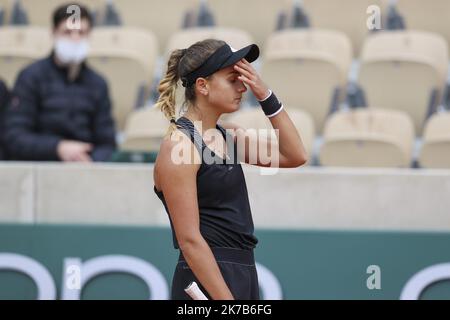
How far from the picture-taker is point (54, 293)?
595 centimetres

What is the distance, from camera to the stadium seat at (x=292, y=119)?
22.8 feet

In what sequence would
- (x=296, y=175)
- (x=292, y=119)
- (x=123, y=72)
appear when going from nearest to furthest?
1. (x=296, y=175)
2. (x=292, y=119)
3. (x=123, y=72)

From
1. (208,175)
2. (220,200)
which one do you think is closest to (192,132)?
(208,175)

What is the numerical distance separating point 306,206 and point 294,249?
0.25m

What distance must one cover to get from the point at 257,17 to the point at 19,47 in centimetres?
198

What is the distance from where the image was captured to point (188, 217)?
377 cm

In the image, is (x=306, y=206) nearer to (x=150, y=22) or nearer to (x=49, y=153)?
(x=49, y=153)

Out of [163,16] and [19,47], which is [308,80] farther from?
[19,47]

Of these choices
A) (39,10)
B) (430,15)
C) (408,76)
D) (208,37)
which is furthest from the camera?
(39,10)

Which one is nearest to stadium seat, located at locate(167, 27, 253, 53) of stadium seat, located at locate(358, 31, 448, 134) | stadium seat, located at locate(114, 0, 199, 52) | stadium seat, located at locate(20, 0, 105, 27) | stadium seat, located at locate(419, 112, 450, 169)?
stadium seat, located at locate(114, 0, 199, 52)

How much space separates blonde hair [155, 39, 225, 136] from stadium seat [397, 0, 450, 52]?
4.97 metres

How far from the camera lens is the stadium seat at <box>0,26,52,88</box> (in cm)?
809

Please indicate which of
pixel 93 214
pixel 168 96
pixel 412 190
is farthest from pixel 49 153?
pixel 168 96

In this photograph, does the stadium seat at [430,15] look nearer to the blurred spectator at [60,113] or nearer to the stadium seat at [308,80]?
the stadium seat at [308,80]
